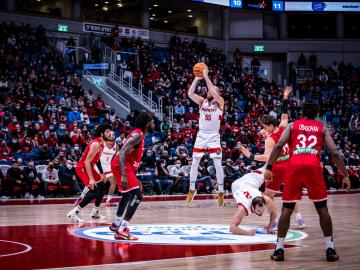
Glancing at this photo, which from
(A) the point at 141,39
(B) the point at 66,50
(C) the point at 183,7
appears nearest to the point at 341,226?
(B) the point at 66,50

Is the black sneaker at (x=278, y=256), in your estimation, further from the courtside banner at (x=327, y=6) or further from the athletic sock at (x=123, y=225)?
the courtside banner at (x=327, y=6)

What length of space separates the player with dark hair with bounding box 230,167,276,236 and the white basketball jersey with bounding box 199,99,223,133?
275 cm

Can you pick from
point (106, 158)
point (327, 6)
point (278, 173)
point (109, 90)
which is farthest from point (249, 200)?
point (327, 6)

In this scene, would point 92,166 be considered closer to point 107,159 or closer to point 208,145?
point 208,145

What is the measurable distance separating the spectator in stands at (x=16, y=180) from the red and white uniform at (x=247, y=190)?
32.6 ft

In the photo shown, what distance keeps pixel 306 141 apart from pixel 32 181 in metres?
12.3

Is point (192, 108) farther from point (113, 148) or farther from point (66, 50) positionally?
point (113, 148)

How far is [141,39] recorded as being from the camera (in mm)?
32031

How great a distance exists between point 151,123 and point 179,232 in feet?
5.88

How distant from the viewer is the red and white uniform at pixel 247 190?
27.1 feet

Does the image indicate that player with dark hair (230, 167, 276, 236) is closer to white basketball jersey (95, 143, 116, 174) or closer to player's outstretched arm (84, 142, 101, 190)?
player's outstretched arm (84, 142, 101, 190)

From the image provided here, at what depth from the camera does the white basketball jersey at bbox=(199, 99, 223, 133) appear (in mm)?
11523

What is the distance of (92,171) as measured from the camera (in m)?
11.1

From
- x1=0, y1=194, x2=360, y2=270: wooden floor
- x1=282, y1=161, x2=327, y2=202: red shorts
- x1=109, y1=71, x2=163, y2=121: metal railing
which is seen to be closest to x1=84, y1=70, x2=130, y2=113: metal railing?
x1=109, y1=71, x2=163, y2=121: metal railing
